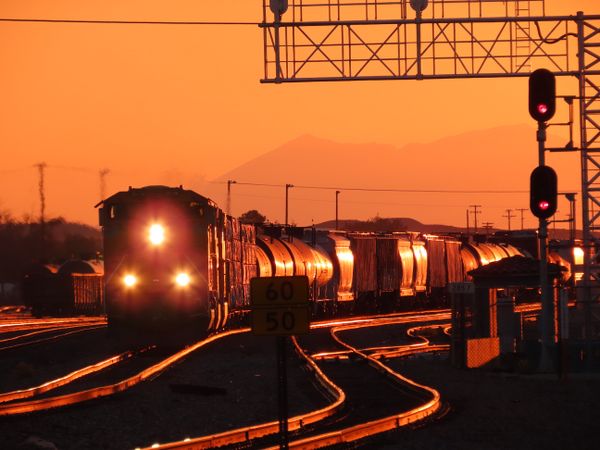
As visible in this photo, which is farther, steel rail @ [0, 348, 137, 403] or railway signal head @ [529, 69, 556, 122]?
railway signal head @ [529, 69, 556, 122]

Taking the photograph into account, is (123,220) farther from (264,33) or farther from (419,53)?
(419,53)

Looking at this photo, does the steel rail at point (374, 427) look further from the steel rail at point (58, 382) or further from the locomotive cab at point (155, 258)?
the locomotive cab at point (155, 258)

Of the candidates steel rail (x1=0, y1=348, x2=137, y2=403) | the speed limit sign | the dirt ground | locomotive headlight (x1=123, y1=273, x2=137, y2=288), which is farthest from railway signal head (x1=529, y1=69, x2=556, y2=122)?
the speed limit sign

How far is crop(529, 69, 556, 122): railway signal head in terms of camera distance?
72.8ft

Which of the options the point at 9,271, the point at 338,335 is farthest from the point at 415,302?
the point at 9,271

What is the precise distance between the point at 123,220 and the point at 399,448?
50.4 ft

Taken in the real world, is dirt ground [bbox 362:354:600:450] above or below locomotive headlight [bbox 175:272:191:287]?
below

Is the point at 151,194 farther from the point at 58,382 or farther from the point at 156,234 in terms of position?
the point at 58,382

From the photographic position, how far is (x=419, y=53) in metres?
30.3

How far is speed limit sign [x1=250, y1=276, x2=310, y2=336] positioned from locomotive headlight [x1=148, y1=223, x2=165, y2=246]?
1627 cm

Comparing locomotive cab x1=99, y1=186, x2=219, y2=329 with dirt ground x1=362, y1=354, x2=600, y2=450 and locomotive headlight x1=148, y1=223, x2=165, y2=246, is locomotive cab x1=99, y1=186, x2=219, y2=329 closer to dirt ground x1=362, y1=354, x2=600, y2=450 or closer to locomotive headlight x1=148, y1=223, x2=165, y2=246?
locomotive headlight x1=148, y1=223, x2=165, y2=246

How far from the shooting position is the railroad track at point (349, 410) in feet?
43.2

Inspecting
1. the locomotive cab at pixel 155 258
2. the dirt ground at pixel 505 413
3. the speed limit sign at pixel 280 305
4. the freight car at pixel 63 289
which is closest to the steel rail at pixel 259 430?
the dirt ground at pixel 505 413

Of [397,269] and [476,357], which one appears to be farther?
[397,269]
